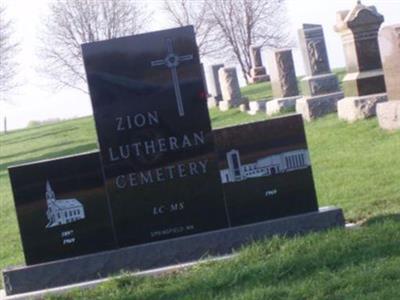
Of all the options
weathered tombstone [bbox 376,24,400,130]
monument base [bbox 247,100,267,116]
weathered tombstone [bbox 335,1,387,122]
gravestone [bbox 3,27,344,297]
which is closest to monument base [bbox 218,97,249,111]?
monument base [bbox 247,100,267,116]

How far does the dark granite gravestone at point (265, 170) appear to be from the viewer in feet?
29.3

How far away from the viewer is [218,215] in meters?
8.88

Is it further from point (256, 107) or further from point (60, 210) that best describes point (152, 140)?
point (256, 107)

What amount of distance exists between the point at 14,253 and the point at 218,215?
3.00 metres

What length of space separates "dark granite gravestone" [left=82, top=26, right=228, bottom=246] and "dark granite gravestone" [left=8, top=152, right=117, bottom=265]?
16 cm

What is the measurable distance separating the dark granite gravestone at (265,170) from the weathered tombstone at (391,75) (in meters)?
A: 6.68

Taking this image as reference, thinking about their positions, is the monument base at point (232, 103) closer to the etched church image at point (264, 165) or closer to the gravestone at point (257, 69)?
the gravestone at point (257, 69)

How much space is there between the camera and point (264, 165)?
902 cm

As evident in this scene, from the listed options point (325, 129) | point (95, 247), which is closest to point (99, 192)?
point (95, 247)

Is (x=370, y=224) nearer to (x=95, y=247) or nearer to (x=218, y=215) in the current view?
(x=218, y=215)

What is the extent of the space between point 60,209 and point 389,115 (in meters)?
8.23

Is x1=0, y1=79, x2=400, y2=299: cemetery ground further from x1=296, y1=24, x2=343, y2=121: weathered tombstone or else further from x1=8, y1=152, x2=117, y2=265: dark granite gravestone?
x1=296, y1=24, x2=343, y2=121: weathered tombstone

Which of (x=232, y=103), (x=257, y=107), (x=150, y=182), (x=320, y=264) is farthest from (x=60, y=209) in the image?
(x=232, y=103)

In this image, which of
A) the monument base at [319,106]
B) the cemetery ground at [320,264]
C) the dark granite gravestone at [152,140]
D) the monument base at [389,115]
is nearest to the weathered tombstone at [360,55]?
the monument base at [319,106]
